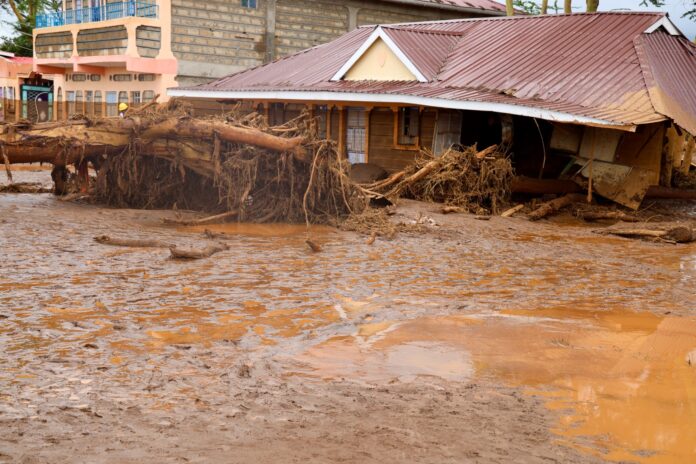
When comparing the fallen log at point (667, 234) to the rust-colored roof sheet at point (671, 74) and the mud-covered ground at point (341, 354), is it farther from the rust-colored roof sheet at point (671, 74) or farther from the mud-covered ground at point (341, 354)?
the rust-colored roof sheet at point (671, 74)

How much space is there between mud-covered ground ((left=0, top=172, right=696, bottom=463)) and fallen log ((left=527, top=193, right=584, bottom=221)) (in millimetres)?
4294

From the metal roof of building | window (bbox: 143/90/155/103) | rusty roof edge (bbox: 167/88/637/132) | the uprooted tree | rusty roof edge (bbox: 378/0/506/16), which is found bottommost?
the uprooted tree

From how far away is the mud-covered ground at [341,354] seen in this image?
500 centimetres

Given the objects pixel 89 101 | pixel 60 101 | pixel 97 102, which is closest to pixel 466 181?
pixel 97 102

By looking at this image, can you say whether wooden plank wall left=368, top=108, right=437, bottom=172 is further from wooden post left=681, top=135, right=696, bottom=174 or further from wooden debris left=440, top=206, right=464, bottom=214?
wooden post left=681, top=135, right=696, bottom=174

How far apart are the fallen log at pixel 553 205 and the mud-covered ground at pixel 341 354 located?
14.1 feet

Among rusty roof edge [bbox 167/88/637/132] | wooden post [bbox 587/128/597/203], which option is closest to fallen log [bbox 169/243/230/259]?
rusty roof edge [bbox 167/88/637/132]

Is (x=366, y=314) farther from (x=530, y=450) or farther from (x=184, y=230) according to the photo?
(x=184, y=230)

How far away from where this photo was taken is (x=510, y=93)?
19031 millimetres

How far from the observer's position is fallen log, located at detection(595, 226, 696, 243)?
14617 mm

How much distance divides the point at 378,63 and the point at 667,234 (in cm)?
1036

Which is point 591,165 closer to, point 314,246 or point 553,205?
point 553,205

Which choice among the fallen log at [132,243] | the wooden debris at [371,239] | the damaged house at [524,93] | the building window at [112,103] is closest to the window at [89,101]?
the building window at [112,103]

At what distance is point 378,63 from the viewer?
2294 cm
